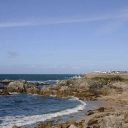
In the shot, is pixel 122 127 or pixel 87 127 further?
pixel 87 127

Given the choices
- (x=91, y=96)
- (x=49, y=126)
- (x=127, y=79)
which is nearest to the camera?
(x=49, y=126)

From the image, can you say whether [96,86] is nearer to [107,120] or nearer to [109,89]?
[109,89]

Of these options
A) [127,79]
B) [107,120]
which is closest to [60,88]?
[127,79]

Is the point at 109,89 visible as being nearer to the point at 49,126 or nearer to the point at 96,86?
the point at 96,86

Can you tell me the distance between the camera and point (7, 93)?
8881 centimetres

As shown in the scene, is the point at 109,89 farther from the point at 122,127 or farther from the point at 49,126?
the point at 122,127

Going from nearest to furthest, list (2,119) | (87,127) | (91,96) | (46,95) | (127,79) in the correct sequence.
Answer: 1. (87,127)
2. (2,119)
3. (91,96)
4. (46,95)
5. (127,79)

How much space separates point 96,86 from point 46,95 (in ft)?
43.5

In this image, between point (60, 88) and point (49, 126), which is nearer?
point (49, 126)

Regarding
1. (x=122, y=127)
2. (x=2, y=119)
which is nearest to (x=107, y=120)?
(x=122, y=127)

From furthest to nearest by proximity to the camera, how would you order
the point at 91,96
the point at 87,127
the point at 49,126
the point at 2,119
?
the point at 91,96
the point at 2,119
the point at 49,126
the point at 87,127

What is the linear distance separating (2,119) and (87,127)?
16487 millimetres

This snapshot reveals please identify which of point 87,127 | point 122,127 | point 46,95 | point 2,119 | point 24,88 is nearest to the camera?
point 122,127

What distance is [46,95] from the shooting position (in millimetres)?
86188
